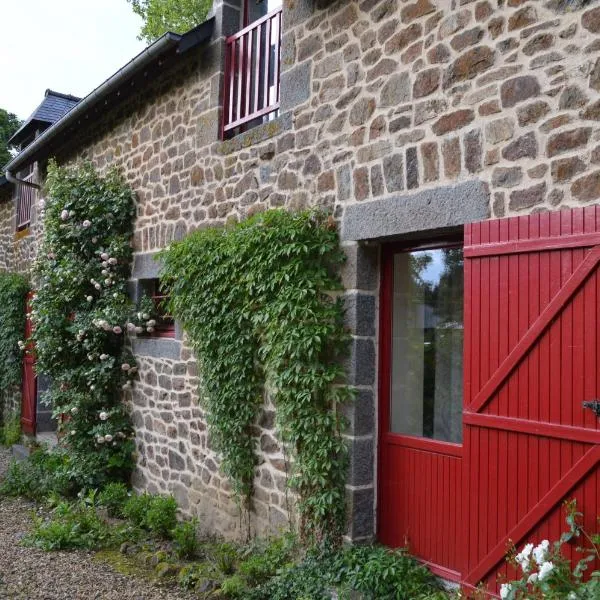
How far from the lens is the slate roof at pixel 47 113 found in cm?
1170

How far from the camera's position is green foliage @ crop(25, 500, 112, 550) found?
5.69 meters

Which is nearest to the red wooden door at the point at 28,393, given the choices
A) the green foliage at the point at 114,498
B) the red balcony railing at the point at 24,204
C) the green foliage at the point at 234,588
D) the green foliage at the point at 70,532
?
the red balcony railing at the point at 24,204

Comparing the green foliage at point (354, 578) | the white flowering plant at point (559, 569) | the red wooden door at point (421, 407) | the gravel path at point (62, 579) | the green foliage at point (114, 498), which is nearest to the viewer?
the white flowering plant at point (559, 569)

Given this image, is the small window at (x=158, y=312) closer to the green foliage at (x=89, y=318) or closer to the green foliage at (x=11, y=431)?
the green foliage at (x=89, y=318)

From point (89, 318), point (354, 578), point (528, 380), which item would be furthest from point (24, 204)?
point (528, 380)

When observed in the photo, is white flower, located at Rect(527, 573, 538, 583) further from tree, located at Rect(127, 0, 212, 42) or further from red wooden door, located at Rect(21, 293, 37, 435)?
tree, located at Rect(127, 0, 212, 42)

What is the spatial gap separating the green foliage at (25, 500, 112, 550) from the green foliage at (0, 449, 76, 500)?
0.84m

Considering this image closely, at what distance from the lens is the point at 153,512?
600 cm

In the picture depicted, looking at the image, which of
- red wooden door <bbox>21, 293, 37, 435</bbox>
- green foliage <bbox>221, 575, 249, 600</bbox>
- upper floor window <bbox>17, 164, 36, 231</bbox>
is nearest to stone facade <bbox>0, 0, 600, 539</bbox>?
green foliage <bbox>221, 575, 249, 600</bbox>

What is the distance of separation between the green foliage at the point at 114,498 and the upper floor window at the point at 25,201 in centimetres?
624

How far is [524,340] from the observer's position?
11.0 ft

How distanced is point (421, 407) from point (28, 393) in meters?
8.30

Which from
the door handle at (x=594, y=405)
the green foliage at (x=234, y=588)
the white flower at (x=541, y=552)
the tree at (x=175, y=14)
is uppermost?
the tree at (x=175, y=14)

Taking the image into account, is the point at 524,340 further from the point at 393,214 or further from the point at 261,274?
the point at 261,274
